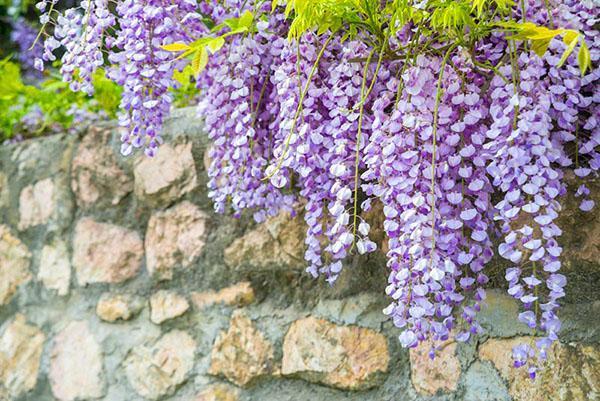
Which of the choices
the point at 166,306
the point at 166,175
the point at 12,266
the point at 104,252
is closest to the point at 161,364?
the point at 166,306

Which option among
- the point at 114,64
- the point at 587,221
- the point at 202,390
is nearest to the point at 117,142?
the point at 114,64

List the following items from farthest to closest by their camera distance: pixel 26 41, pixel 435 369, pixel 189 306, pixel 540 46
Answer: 1. pixel 26 41
2. pixel 189 306
3. pixel 435 369
4. pixel 540 46

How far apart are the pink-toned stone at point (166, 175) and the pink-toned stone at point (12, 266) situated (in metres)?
0.47

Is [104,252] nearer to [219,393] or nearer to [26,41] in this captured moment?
[219,393]

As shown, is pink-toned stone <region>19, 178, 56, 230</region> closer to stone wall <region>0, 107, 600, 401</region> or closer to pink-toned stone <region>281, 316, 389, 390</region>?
stone wall <region>0, 107, 600, 401</region>

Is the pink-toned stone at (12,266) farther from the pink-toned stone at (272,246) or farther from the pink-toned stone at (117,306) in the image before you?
the pink-toned stone at (272,246)

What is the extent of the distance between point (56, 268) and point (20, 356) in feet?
0.89

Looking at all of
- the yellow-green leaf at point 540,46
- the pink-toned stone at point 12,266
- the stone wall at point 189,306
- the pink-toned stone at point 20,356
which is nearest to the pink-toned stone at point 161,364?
the stone wall at point 189,306

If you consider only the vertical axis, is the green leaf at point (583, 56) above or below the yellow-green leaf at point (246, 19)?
below

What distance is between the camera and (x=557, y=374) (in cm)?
123

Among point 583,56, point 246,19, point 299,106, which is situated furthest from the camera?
point 246,19

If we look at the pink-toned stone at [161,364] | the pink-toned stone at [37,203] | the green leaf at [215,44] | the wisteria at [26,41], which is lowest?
the pink-toned stone at [161,364]

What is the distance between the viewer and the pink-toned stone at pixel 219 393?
1.64 metres

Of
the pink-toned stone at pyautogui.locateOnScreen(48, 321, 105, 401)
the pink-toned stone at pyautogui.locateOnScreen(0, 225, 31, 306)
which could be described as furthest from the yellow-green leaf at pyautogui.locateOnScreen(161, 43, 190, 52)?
the pink-toned stone at pyautogui.locateOnScreen(0, 225, 31, 306)
